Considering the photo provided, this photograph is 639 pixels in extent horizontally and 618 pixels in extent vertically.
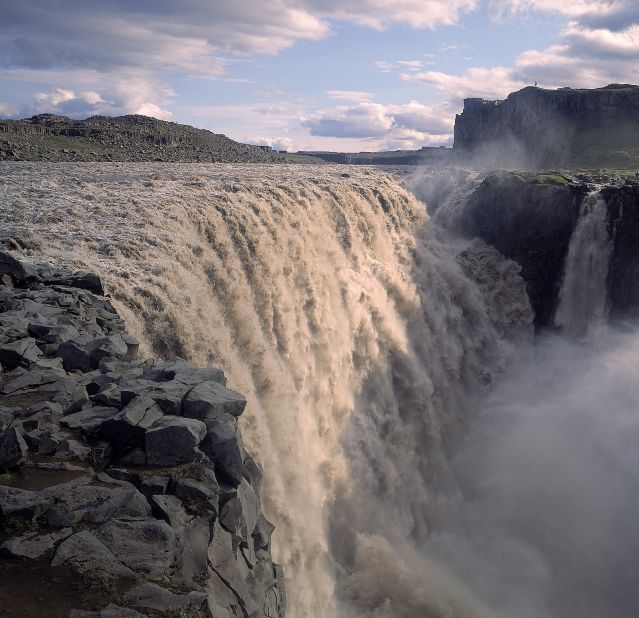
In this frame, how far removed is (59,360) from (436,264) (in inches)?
1064

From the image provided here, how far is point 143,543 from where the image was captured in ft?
21.3

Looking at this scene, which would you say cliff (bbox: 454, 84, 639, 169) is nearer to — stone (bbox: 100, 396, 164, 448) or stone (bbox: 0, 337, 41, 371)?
stone (bbox: 0, 337, 41, 371)

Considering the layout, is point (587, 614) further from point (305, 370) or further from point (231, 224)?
point (231, 224)

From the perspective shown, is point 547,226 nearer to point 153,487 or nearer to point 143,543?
point 153,487

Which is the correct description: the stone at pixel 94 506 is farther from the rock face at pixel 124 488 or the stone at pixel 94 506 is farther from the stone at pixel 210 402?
the stone at pixel 210 402

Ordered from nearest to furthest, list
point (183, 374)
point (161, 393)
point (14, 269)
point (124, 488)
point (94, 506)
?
point (94, 506)
point (124, 488)
point (161, 393)
point (183, 374)
point (14, 269)

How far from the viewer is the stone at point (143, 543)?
630 centimetres

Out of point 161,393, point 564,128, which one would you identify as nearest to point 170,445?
point 161,393

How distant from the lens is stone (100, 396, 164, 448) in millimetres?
7840

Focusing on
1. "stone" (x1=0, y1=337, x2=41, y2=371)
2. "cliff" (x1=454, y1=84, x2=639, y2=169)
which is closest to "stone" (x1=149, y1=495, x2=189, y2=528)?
"stone" (x1=0, y1=337, x2=41, y2=371)

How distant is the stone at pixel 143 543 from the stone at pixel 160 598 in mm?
224

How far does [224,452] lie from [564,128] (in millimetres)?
98395

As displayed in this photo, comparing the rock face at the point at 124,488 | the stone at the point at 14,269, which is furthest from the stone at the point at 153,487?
the stone at the point at 14,269

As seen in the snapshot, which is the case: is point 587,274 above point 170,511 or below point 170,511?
below
